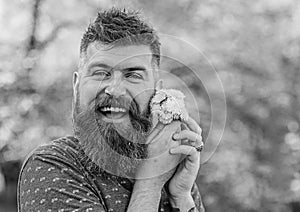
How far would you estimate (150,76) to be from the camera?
195 centimetres

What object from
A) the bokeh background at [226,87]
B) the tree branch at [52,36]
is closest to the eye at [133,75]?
the bokeh background at [226,87]

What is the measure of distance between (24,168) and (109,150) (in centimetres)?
27

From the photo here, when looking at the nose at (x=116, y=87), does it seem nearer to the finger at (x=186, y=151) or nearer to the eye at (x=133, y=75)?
the eye at (x=133, y=75)

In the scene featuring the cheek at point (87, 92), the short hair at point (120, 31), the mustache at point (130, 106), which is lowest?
the mustache at point (130, 106)

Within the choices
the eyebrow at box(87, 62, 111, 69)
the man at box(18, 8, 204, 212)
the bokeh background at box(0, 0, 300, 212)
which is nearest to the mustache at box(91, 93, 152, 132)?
the man at box(18, 8, 204, 212)

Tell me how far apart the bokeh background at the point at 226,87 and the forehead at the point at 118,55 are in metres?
4.48

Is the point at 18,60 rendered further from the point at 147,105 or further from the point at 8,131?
the point at 147,105

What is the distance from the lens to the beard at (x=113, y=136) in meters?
1.84

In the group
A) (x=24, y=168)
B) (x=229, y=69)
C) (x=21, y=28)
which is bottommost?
(x=24, y=168)

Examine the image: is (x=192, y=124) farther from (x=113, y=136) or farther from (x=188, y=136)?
(x=113, y=136)

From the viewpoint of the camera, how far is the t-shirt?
5.71 feet

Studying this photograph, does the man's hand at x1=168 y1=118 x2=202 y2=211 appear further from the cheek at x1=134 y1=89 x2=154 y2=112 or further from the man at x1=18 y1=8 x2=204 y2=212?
the cheek at x1=134 y1=89 x2=154 y2=112

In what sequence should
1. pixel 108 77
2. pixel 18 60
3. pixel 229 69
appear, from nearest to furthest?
1. pixel 108 77
2. pixel 229 69
3. pixel 18 60

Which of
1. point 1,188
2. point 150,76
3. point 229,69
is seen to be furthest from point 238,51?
point 150,76
